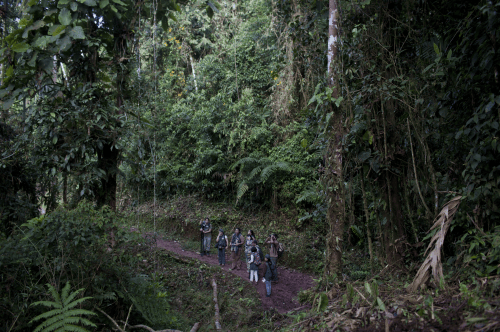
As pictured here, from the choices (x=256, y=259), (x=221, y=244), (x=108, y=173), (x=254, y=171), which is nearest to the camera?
(x=108, y=173)

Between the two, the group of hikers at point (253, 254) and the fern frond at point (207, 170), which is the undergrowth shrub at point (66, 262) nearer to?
the group of hikers at point (253, 254)

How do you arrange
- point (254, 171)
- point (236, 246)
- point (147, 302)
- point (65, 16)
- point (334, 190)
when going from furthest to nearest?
1. point (254, 171)
2. point (236, 246)
3. point (147, 302)
4. point (334, 190)
5. point (65, 16)

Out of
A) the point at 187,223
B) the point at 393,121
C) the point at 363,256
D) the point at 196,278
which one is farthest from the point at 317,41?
the point at 187,223

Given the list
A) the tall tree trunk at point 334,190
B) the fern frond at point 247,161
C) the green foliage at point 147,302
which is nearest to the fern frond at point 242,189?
the fern frond at point 247,161

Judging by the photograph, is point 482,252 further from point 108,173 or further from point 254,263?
point 254,263

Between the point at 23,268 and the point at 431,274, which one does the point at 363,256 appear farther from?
the point at 23,268

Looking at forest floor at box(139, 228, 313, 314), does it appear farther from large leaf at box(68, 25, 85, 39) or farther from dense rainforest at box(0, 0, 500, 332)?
large leaf at box(68, 25, 85, 39)

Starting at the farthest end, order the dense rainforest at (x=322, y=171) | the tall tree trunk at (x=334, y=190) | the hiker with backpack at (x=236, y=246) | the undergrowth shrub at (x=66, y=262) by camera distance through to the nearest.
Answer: the hiker with backpack at (x=236, y=246) → the tall tree trunk at (x=334, y=190) → the undergrowth shrub at (x=66, y=262) → the dense rainforest at (x=322, y=171)

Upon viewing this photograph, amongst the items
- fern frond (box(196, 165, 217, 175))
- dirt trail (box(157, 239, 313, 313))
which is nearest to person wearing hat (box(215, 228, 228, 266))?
dirt trail (box(157, 239, 313, 313))

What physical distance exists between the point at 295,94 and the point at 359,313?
11.2 m

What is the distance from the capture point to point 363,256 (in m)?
9.12

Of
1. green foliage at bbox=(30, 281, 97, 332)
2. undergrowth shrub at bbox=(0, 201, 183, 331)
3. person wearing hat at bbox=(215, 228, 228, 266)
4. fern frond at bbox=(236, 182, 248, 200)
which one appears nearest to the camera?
green foliage at bbox=(30, 281, 97, 332)

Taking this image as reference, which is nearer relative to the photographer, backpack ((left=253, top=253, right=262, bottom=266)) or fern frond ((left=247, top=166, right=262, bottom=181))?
backpack ((left=253, top=253, right=262, bottom=266))

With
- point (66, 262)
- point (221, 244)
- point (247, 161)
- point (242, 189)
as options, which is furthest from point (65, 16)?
point (242, 189)
